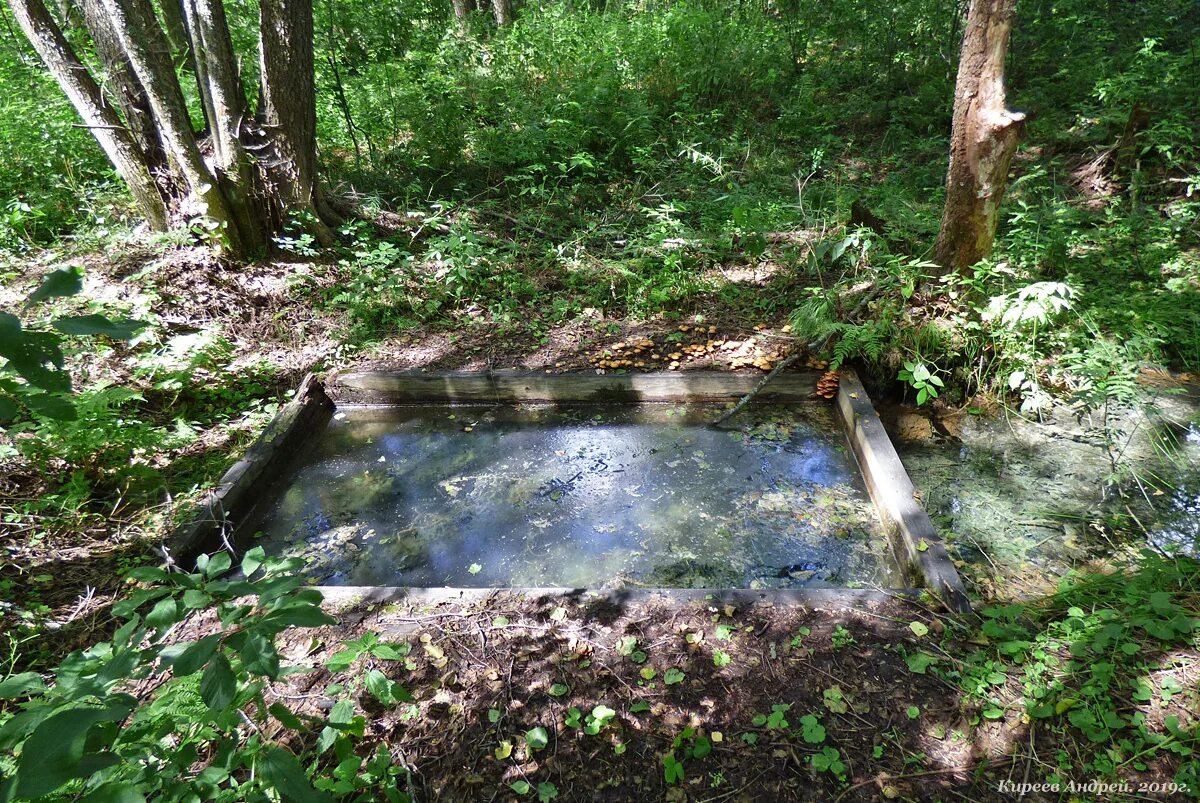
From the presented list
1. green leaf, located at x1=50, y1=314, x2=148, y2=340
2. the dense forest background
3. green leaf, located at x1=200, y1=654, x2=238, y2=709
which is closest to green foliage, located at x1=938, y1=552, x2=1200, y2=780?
the dense forest background

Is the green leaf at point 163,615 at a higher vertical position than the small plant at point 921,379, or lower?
higher

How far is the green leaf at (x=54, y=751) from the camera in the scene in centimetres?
98

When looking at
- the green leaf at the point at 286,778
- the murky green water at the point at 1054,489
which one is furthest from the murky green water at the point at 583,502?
the green leaf at the point at 286,778

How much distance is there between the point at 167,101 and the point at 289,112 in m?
0.91

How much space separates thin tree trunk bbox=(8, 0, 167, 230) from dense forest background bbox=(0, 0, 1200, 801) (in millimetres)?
220

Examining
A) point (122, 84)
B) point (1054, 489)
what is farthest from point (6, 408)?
point (122, 84)

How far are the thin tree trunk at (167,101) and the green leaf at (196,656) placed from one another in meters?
5.12

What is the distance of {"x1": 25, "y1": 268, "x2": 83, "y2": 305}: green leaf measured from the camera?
3.33 ft

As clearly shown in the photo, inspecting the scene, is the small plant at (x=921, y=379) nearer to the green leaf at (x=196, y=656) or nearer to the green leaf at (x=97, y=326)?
the green leaf at (x=196, y=656)

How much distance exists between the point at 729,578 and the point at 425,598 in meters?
1.52

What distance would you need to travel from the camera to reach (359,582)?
322 centimetres

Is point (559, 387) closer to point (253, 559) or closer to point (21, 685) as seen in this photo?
point (253, 559)

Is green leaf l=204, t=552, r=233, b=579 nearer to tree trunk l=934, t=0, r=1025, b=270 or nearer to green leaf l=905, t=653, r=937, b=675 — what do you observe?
green leaf l=905, t=653, r=937, b=675

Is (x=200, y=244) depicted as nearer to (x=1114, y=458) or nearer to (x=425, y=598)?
(x=425, y=598)
